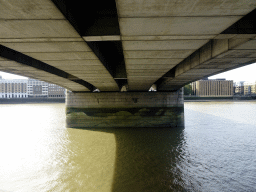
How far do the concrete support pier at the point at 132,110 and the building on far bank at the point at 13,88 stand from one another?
116m

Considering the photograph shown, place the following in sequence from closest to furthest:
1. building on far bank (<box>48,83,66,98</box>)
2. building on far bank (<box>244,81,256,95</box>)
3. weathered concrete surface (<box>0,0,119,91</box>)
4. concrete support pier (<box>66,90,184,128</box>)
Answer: weathered concrete surface (<box>0,0,119,91</box>) < concrete support pier (<box>66,90,184,128</box>) < building on far bank (<box>48,83,66,98</box>) < building on far bank (<box>244,81,256,95</box>)

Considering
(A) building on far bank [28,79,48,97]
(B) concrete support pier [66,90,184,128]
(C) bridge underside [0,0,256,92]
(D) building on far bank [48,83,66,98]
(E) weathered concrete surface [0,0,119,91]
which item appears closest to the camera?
(E) weathered concrete surface [0,0,119,91]

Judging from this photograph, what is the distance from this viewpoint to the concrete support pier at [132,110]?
16656mm

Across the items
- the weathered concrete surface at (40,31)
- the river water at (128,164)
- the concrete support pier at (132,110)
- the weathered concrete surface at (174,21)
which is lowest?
the river water at (128,164)

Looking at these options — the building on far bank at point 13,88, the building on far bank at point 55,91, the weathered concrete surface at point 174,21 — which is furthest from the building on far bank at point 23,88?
the weathered concrete surface at point 174,21

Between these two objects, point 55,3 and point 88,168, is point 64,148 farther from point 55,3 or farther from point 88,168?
point 55,3

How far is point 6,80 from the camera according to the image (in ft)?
366

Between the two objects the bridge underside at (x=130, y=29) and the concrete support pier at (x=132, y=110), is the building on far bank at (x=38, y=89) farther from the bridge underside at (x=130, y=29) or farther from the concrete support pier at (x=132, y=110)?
the bridge underside at (x=130, y=29)

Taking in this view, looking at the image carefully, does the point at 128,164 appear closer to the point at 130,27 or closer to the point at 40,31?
the point at 130,27

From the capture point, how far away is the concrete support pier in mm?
16656

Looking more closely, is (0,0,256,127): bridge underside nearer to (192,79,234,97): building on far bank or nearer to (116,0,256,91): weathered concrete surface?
(116,0,256,91): weathered concrete surface

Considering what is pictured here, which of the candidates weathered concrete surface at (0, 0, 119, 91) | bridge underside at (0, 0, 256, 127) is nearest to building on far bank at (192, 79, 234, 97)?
bridge underside at (0, 0, 256, 127)

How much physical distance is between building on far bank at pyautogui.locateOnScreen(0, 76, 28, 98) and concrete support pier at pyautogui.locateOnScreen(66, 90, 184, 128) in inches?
4567

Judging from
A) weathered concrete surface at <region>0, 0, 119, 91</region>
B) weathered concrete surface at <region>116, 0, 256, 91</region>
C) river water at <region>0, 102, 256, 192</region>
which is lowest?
river water at <region>0, 102, 256, 192</region>
